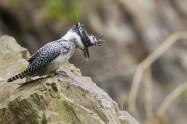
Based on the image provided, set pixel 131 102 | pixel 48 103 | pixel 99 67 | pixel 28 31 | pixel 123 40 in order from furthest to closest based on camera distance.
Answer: pixel 123 40, pixel 28 31, pixel 99 67, pixel 131 102, pixel 48 103

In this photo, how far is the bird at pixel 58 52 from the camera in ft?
19.7

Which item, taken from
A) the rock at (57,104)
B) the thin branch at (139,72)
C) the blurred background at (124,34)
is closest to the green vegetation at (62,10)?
the blurred background at (124,34)

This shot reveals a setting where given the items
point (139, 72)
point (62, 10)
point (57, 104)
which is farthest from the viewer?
point (62, 10)

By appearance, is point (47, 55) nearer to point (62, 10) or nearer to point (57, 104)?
point (57, 104)

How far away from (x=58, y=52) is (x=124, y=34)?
9180mm

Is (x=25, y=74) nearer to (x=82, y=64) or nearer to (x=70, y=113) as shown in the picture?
(x=70, y=113)

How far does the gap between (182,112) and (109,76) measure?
110 inches

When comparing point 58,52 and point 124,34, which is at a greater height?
point 124,34

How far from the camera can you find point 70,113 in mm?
5926

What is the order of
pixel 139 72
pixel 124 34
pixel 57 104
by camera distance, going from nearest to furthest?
1. pixel 57 104
2. pixel 139 72
3. pixel 124 34

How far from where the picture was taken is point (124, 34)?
1511 centimetres

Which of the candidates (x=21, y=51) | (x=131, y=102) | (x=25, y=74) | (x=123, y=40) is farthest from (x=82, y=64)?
(x=25, y=74)

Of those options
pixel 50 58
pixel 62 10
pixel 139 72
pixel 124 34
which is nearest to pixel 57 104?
pixel 50 58

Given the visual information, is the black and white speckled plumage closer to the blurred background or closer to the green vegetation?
the blurred background
